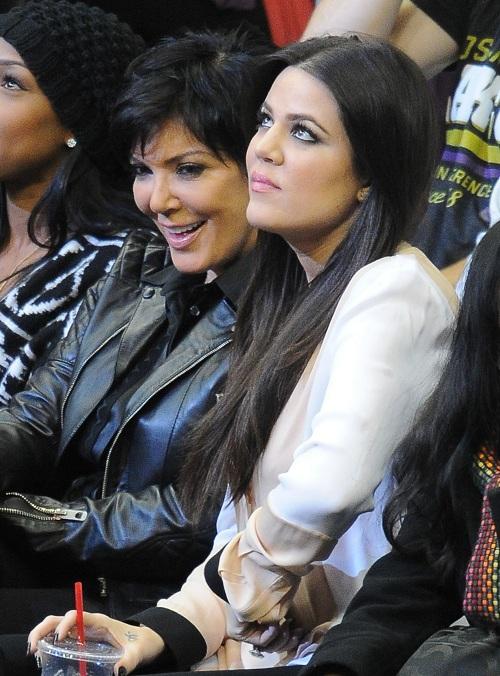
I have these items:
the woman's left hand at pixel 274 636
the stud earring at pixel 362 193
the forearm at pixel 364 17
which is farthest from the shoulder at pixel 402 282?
the forearm at pixel 364 17

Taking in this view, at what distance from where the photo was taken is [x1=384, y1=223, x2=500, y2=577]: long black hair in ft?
6.42

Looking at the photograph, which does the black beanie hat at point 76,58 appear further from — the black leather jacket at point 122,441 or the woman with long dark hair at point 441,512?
the woman with long dark hair at point 441,512

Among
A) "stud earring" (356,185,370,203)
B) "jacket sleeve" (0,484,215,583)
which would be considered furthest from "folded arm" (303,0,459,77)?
"jacket sleeve" (0,484,215,583)

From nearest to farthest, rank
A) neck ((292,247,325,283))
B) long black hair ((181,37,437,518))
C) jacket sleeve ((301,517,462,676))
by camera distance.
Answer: jacket sleeve ((301,517,462,676)) → long black hair ((181,37,437,518)) → neck ((292,247,325,283))

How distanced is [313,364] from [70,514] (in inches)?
27.9

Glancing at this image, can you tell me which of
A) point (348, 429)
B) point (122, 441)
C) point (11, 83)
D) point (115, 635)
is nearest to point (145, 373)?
point (122, 441)

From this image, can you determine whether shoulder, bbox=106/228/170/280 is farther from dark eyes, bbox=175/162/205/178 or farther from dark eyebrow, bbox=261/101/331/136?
dark eyebrow, bbox=261/101/331/136

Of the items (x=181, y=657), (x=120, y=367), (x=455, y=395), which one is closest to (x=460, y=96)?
(x=120, y=367)

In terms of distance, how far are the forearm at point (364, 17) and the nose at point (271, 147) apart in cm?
64

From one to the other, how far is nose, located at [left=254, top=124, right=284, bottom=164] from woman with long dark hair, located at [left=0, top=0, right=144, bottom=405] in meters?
0.97

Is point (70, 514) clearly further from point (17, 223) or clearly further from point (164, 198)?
point (17, 223)

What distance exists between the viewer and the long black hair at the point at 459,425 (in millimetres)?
1957

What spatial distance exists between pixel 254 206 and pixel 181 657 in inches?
30.9

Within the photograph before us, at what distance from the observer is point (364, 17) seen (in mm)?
3037
